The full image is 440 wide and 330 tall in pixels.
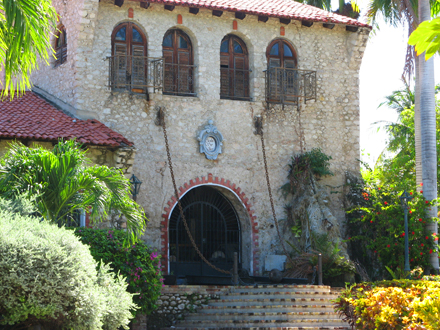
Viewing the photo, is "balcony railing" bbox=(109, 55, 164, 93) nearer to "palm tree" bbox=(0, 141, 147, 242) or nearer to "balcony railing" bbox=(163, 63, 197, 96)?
"balcony railing" bbox=(163, 63, 197, 96)

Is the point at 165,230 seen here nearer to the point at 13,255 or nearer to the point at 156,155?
the point at 156,155

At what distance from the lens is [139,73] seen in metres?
18.0

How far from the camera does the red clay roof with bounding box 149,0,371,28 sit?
18188 mm

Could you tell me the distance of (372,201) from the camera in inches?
742

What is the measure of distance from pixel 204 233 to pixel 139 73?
5036mm

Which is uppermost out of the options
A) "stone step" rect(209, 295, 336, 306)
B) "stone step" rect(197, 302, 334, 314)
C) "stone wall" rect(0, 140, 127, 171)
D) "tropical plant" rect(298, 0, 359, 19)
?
"tropical plant" rect(298, 0, 359, 19)

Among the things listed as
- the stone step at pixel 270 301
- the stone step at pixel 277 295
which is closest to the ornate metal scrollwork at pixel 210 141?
the stone step at pixel 277 295

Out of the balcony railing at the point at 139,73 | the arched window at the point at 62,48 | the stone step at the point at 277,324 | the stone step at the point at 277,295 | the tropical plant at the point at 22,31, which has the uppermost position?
the arched window at the point at 62,48

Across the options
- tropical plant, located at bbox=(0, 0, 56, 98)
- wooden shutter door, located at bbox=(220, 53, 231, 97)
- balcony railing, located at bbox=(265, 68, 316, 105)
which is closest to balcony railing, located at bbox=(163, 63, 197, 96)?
wooden shutter door, located at bbox=(220, 53, 231, 97)

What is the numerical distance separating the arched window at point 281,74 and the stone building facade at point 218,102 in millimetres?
101

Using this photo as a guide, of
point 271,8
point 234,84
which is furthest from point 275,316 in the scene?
point 271,8

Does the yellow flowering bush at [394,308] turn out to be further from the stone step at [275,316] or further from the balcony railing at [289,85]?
the balcony railing at [289,85]

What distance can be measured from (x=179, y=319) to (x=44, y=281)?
7.35 meters

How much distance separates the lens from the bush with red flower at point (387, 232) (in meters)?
17.8
